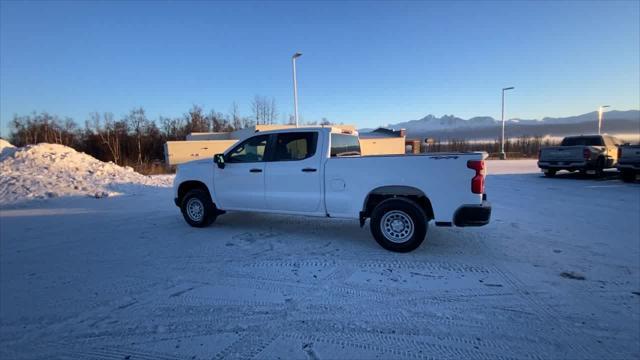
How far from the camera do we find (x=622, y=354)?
98.7 inches

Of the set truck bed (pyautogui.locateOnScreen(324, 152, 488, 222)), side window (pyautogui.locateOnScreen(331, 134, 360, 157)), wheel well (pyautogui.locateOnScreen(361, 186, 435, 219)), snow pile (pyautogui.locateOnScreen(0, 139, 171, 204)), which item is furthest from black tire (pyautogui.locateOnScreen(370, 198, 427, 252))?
snow pile (pyautogui.locateOnScreen(0, 139, 171, 204))

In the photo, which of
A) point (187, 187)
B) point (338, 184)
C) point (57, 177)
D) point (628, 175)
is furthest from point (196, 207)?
point (628, 175)

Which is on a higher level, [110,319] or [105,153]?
[105,153]

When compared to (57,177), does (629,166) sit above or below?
below

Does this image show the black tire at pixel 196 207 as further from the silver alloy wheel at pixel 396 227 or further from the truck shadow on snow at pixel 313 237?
the silver alloy wheel at pixel 396 227

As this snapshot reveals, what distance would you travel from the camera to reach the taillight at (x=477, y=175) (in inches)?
170

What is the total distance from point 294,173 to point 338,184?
863 mm

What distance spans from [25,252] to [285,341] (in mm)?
5338

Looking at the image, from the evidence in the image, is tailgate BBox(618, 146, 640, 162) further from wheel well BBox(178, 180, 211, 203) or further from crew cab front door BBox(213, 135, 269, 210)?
wheel well BBox(178, 180, 211, 203)

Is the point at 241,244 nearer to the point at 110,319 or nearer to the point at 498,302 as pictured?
the point at 110,319

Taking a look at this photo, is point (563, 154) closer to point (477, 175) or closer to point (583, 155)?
point (583, 155)

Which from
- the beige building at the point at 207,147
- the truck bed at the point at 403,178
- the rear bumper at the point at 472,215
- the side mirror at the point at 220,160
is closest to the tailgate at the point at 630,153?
the truck bed at the point at 403,178

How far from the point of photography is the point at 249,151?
5980 millimetres

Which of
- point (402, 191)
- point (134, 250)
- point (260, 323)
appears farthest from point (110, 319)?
point (402, 191)
